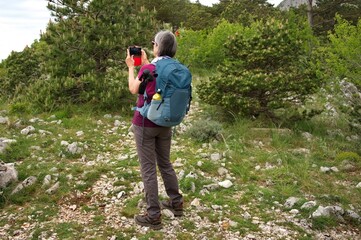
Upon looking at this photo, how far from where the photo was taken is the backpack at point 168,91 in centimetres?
399

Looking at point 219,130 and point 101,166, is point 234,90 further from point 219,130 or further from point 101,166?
point 101,166

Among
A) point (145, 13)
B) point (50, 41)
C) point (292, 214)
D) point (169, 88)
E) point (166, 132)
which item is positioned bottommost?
point (292, 214)

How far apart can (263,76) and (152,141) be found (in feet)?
14.8

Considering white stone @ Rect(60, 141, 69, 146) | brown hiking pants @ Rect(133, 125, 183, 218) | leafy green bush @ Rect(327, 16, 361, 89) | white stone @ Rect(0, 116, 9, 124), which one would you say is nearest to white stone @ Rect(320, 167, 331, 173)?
brown hiking pants @ Rect(133, 125, 183, 218)

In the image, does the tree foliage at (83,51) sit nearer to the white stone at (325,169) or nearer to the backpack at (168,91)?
the white stone at (325,169)

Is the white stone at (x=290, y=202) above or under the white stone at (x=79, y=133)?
under

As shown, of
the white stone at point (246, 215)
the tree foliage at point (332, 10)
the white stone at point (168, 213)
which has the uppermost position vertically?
the tree foliage at point (332, 10)

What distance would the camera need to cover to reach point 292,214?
4996 millimetres

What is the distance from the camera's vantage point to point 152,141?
14.2 ft

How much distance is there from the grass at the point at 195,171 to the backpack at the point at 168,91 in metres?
1.39

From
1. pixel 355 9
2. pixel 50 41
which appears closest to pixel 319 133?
pixel 50 41

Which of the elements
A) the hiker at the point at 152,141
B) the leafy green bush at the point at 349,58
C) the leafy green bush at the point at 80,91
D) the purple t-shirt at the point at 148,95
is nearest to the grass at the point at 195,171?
the hiker at the point at 152,141

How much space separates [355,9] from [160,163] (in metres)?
29.2

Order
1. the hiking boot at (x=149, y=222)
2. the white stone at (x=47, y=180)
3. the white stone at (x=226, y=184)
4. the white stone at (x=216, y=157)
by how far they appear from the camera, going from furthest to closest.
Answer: the white stone at (x=216, y=157) < the white stone at (x=226, y=184) < the white stone at (x=47, y=180) < the hiking boot at (x=149, y=222)
